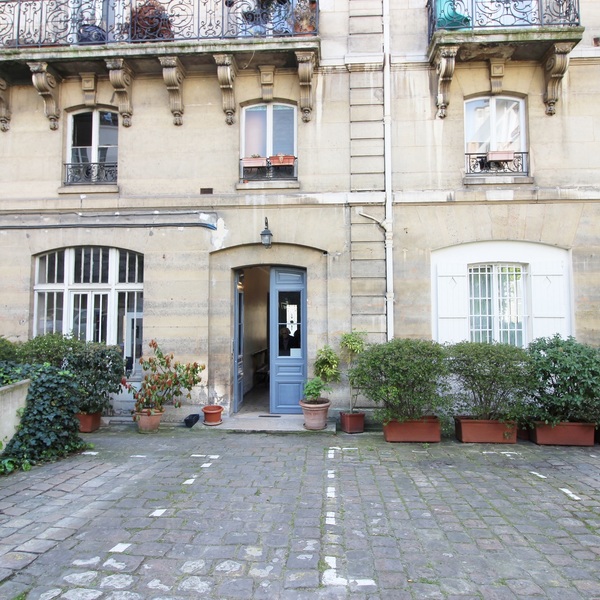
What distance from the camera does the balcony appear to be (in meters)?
7.33

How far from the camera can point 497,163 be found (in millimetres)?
7902

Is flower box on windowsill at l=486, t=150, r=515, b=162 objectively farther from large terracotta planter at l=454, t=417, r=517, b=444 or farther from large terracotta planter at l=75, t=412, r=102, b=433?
large terracotta planter at l=75, t=412, r=102, b=433

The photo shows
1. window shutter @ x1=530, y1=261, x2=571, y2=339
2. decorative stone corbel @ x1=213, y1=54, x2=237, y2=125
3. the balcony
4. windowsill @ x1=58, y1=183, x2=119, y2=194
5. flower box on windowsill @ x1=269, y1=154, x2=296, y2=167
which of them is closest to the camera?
the balcony

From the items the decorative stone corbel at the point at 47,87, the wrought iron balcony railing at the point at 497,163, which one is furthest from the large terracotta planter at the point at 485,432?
the decorative stone corbel at the point at 47,87

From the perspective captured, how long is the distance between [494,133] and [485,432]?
17.7 feet

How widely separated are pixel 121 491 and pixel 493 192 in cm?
741

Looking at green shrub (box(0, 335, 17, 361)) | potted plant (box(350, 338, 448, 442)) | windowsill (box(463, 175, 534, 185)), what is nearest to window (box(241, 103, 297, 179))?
windowsill (box(463, 175, 534, 185))

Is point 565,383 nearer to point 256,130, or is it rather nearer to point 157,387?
point 157,387

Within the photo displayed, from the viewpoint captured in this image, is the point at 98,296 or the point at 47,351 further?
the point at 98,296

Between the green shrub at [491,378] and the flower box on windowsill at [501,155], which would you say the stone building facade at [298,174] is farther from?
the green shrub at [491,378]

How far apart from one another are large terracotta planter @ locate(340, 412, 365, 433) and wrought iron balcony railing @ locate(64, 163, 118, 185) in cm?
625

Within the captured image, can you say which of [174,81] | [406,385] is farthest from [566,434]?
[174,81]

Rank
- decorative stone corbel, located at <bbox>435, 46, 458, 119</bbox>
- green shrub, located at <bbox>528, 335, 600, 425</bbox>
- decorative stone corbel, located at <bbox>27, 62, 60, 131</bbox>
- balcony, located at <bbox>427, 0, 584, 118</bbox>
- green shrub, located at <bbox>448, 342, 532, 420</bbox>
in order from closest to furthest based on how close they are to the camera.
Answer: green shrub, located at <bbox>528, 335, 600, 425</bbox>, green shrub, located at <bbox>448, 342, 532, 420</bbox>, balcony, located at <bbox>427, 0, 584, 118</bbox>, decorative stone corbel, located at <bbox>435, 46, 458, 119</bbox>, decorative stone corbel, located at <bbox>27, 62, 60, 131</bbox>

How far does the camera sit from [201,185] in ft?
26.4
